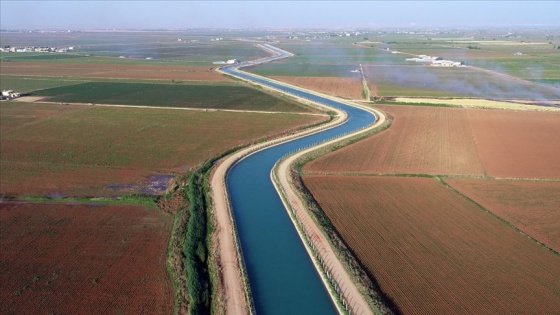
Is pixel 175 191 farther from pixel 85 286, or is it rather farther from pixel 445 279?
pixel 445 279

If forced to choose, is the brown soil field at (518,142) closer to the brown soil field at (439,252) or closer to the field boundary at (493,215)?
the field boundary at (493,215)

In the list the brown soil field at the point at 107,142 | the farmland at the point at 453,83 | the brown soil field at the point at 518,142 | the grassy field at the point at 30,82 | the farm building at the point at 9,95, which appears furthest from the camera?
the grassy field at the point at 30,82

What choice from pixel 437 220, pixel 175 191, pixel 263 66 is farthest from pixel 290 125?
pixel 263 66

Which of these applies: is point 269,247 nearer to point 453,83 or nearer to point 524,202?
point 524,202

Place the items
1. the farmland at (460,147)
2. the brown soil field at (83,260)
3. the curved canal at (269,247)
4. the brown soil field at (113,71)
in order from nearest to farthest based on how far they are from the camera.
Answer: the brown soil field at (83,260) → the curved canal at (269,247) → the farmland at (460,147) → the brown soil field at (113,71)

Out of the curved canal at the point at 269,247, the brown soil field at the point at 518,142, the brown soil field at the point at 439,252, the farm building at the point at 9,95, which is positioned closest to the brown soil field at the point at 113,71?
the farm building at the point at 9,95

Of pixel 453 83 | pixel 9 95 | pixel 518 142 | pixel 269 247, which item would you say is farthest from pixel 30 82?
pixel 518 142
